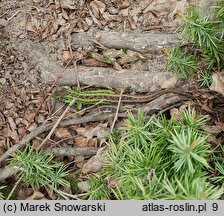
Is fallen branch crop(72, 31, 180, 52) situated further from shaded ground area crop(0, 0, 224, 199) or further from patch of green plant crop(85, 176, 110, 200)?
patch of green plant crop(85, 176, 110, 200)

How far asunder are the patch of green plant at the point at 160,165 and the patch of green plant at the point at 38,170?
29 centimetres

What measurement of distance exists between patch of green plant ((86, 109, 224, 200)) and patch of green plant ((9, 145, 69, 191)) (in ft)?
0.95

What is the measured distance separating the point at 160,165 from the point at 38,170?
982 mm

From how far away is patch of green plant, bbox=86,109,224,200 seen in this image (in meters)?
1.95

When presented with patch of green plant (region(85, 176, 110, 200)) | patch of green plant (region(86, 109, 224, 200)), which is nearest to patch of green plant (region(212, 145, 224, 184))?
patch of green plant (region(86, 109, 224, 200))

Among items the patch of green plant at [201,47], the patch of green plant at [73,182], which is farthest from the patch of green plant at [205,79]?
the patch of green plant at [73,182]

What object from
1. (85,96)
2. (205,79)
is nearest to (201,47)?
(205,79)

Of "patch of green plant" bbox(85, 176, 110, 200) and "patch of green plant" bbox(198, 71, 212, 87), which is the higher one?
"patch of green plant" bbox(198, 71, 212, 87)

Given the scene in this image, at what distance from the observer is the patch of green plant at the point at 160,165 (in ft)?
6.39

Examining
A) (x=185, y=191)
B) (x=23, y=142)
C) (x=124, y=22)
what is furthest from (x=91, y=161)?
(x=124, y=22)

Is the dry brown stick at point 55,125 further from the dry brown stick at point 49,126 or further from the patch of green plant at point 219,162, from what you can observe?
the patch of green plant at point 219,162

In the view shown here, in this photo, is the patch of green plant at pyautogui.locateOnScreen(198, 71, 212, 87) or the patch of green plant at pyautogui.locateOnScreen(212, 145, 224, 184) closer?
the patch of green plant at pyautogui.locateOnScreen(212, 145, 224, 184)

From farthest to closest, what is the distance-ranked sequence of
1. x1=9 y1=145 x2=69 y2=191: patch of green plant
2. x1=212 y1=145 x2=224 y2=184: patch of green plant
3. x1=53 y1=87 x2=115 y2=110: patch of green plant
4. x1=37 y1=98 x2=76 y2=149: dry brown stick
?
x1=53 y1=87 x2=115 y2=110: patch of green plant < x1=37 y1=98 x2=76 y2=149: dry brown stick < x1=9 y1=145 x2=69 y2=191: patch of green plant < x1=212 y1=145 x2=224 y2=184: patch of green plant

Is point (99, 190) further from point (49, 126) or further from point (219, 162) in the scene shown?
point (219, 162)
